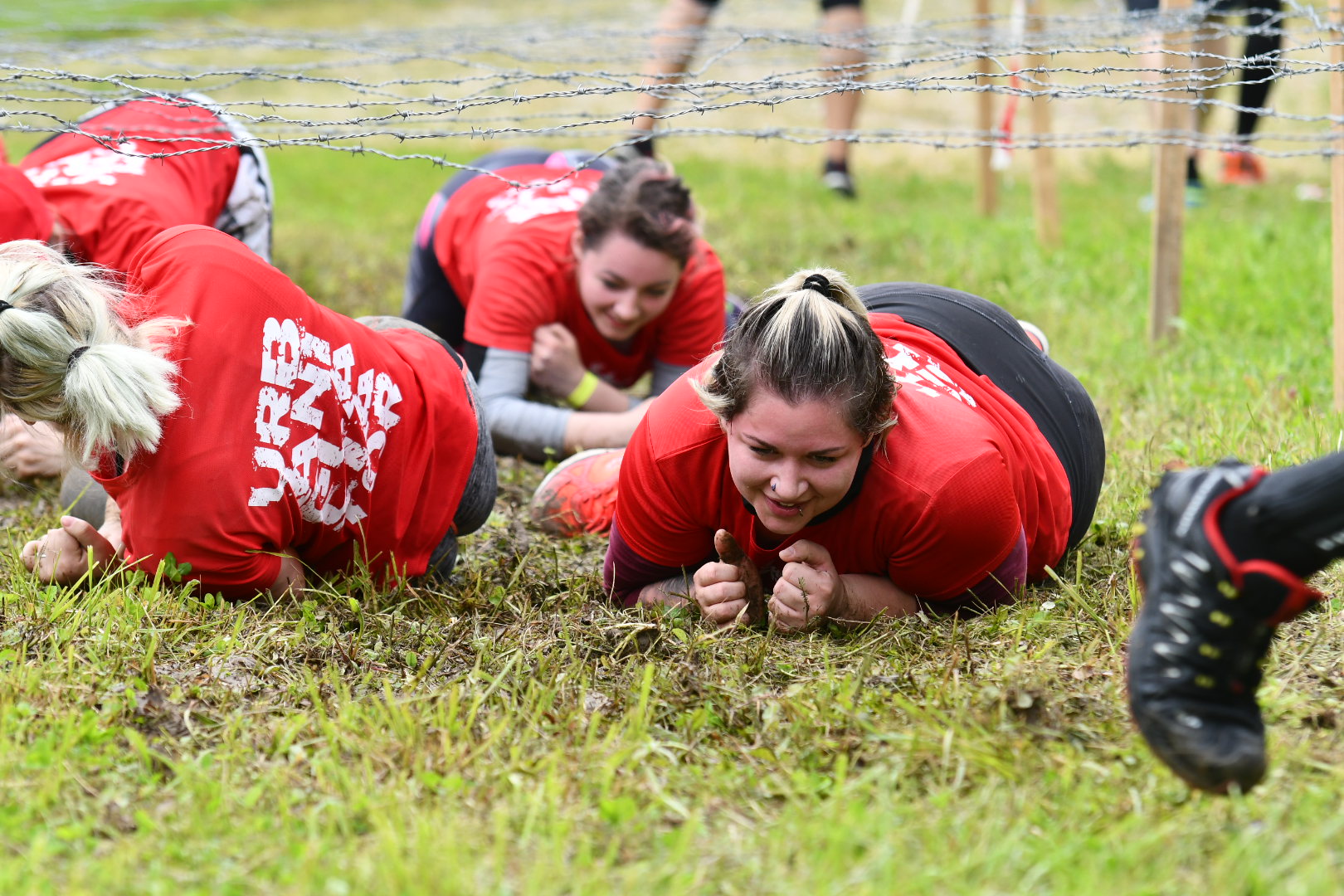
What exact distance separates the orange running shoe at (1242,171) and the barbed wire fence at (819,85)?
0.27 metres

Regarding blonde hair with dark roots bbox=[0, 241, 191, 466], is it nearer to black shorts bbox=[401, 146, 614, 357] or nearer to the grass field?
the grass field

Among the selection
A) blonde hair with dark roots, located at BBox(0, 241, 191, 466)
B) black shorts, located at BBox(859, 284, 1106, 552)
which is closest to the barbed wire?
black shorts, located at BBox(859, 284, 1106, 552)

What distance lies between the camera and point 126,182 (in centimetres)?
382

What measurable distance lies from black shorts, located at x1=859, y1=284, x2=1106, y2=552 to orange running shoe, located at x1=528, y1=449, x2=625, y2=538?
950 mm

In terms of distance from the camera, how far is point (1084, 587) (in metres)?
2.93

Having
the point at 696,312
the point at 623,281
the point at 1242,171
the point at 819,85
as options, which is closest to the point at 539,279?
the point at 623,281

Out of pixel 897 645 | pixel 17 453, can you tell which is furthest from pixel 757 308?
pixel 17 453

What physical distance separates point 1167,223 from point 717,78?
515 cm

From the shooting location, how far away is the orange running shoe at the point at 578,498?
367 centimetres

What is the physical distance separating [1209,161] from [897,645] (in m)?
8.70

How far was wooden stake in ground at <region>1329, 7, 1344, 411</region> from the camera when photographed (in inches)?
142

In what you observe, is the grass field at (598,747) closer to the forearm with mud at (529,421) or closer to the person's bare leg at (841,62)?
the forearm with mud at (529,421)

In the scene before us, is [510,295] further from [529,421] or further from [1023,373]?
[1023,373]

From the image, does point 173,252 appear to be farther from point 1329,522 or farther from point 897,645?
point 1329,522
